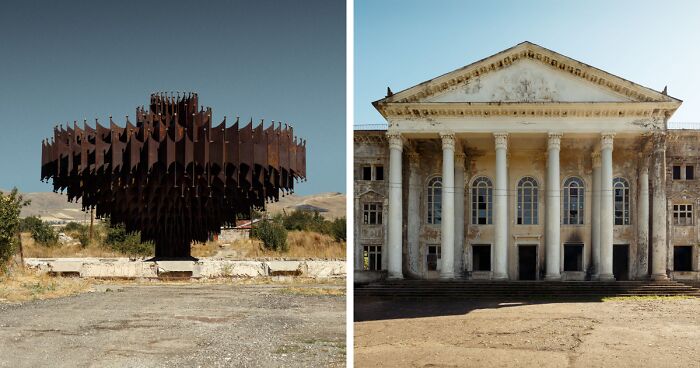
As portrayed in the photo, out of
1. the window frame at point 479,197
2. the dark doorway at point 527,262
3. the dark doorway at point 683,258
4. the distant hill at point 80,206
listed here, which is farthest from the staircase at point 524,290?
the distant hill at point 80,206

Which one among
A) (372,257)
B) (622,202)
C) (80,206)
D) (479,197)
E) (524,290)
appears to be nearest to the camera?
(524,290)

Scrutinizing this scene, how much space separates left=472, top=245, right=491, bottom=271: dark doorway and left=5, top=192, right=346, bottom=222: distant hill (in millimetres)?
34652

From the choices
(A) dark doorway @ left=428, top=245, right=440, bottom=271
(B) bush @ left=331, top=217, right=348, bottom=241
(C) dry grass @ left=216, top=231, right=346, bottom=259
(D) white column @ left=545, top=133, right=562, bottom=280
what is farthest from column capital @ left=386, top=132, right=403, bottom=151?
(B) bush @ left=331, top=217, right=348, bottom=241

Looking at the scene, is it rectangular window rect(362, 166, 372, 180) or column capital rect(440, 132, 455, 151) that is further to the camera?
rectangular window rect(362, 166, 372, 180)

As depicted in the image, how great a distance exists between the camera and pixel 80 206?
76125 mm

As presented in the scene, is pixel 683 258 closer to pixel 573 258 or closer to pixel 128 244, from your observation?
pixel 573 258

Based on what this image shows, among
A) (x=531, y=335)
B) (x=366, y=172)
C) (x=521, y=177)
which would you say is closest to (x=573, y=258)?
(x=521, y=177)

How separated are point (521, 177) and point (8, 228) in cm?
1824

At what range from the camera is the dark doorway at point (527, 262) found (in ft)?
95.7

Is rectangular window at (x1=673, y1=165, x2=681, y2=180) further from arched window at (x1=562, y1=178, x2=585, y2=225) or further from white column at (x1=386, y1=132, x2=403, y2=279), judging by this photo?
white column at (x1=386, y1=132, x2=403, y2=279)

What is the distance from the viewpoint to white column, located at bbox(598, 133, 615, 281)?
26.2m

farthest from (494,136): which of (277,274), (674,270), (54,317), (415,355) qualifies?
(54,317)

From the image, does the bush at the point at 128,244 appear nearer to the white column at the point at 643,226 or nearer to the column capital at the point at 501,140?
the column capital at the point at 501,140

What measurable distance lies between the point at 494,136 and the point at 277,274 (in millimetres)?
11270
